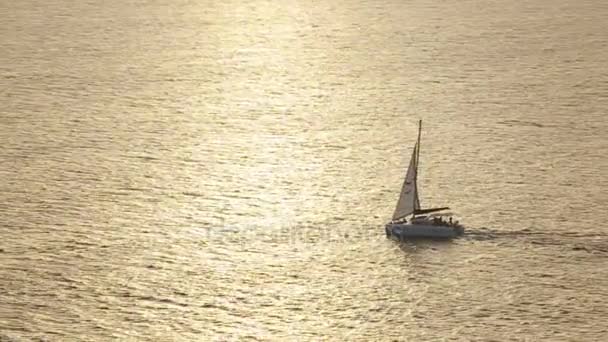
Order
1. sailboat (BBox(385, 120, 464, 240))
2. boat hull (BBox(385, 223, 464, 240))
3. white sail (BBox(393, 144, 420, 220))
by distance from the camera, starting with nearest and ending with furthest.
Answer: boat hull (BBox(385, 223, 464, 240))
sailboat (BBox(385, 120, 464, 240))
white sail (BBox(393, 144, 420, 220))

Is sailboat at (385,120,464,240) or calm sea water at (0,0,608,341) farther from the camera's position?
sailboat at (385,120,464,240)

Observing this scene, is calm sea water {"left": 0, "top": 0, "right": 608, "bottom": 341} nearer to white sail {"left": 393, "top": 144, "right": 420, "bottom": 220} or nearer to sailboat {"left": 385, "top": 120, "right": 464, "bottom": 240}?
sailboat {"left": 385, "top": 120, "right": 464, "bottom": 240}

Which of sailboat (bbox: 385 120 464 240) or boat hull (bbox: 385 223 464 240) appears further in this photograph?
sailboat (bbox: 385 120 464 240)

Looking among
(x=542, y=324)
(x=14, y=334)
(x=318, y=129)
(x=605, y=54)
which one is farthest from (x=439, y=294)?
(x=605, y=54)

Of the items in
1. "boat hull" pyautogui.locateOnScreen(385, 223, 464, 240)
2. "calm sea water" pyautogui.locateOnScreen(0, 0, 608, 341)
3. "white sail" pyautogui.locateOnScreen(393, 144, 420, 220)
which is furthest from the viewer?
"white sail" pyautogui.locateOnScreen(393, 144, 420, 220)

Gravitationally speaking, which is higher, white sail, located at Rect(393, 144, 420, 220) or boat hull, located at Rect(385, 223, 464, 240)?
white sail, located at Rect(393, 144, 420, 220)

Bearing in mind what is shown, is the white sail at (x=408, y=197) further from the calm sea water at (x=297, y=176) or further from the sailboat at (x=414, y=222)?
the calm sea water at (x=297, y=176)

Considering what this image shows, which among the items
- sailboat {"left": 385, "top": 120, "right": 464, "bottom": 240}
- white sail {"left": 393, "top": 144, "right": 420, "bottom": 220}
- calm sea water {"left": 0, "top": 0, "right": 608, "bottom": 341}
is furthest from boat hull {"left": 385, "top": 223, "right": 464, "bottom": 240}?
white sail {"left": 393, "top": 144, "right": 420, "bottom": 220}

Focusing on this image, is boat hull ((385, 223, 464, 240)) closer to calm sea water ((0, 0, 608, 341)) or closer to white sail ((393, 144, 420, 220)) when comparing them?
calm sea water ((0, 0, 608, 341))
